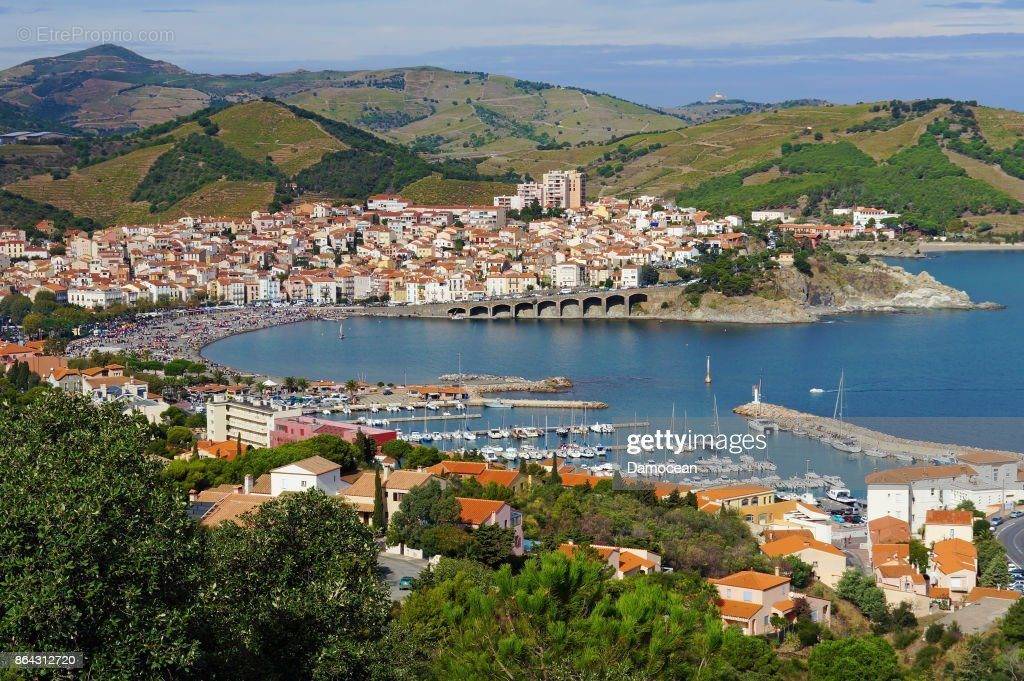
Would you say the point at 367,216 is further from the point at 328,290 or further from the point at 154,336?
the point at 154,336

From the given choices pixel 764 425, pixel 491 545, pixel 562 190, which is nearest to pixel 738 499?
pixel 491 545

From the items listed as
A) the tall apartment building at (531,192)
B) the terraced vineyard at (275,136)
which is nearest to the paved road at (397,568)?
the tall apartment building at (531,192)

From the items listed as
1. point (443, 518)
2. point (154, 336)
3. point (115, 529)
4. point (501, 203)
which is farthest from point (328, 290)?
point (115, 529)

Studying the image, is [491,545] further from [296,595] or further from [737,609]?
[296,595]

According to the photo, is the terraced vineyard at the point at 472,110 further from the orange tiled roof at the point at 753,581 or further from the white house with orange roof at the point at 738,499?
the orange tiled roof at the point at 753,581

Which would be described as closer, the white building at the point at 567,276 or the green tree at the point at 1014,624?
the green tree at the point at 1014,624
